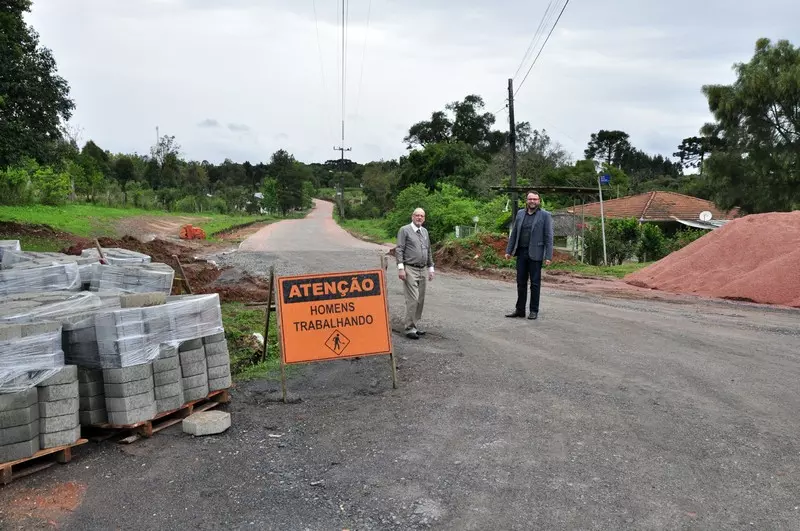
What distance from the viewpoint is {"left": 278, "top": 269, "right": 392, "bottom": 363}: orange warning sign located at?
677 centimetres

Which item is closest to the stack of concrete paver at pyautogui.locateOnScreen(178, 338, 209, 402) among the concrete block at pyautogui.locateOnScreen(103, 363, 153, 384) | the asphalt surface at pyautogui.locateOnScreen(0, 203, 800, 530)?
the asphalt surface at pyautogui.locateOnScreen(0, 203, 800, 530)

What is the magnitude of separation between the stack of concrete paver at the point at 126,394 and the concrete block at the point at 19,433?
2.03ft

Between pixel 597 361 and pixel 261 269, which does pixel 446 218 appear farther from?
pixel 597 361

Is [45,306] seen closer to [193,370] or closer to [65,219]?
[193,370]

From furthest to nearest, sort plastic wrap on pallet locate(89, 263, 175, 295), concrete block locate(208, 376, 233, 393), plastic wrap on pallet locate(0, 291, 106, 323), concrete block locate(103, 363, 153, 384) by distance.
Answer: plastic wrap on pallet locate(89, 263, 175, 295) < concrete block locate(208, 376, 233, 393) < plastic wrap on pallet locate(0, 291, 106, 323) < concrete block locate(103, 363, 153, 384)

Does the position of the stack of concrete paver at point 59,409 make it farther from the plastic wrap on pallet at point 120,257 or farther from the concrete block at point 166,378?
the plastic wrap on pallet at point 120,257

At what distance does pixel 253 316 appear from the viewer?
34.8 feet

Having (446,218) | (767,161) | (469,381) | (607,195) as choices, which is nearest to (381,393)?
(469,381)

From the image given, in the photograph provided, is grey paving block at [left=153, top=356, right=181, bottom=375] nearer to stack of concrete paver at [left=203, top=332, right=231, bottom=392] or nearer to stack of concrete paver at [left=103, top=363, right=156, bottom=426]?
stack of concrete paver at [left=103, top=363, right=156, bottom=426]

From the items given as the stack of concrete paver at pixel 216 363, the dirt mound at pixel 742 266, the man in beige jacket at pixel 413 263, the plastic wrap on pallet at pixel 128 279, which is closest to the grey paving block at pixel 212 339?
the stack of concrete paver at pixel 216 363

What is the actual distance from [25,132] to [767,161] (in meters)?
39.2

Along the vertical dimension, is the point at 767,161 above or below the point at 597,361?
above

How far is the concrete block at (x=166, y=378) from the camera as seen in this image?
218 inches

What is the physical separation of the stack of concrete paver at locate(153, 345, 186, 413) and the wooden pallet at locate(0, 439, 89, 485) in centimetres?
69
